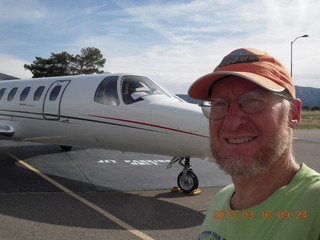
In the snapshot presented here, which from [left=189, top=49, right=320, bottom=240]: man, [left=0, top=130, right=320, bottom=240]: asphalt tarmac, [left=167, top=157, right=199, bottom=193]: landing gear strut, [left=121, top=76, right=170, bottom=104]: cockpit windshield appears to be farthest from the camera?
[left=167, top=157, right=199, bottom=193]: landing gear strut

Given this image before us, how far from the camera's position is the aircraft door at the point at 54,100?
26.3 ft

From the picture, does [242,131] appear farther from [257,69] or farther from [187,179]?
[187,179]

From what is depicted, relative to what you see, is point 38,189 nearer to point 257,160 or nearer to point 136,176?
point 136,176

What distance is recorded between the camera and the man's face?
1.32 metres

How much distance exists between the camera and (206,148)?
5.72m

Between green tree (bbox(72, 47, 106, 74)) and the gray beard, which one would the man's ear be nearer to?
the gray beard

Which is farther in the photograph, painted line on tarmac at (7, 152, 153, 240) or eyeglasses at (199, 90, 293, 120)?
painted line on tarmac at (7, 152, 153, 240)

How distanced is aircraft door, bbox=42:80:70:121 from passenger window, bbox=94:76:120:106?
134cm

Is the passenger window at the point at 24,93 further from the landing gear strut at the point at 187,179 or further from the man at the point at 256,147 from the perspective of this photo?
the man at the point at 256,147

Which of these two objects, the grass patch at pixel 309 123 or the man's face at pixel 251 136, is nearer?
the man's face at pixel 251 136

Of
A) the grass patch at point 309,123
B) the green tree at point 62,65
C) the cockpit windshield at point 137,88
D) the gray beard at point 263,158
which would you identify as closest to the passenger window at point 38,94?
the cockpit windshield at point 137,88

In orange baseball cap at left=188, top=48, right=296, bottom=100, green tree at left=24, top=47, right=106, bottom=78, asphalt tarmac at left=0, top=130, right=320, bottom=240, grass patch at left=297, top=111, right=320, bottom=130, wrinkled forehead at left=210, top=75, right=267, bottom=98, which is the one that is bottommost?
grass patch at left=297, top=111, right=320, bottom=130
